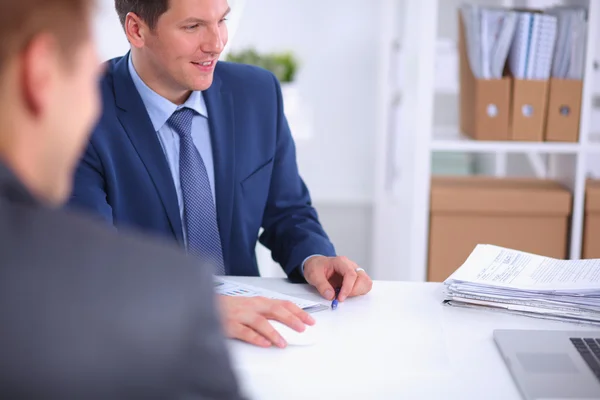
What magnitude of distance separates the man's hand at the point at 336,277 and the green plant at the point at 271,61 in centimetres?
193

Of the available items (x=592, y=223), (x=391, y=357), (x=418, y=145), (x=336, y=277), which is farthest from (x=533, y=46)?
(x=391, y=357)

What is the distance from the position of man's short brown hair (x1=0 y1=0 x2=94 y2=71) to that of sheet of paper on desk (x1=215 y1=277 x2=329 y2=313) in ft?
2.71

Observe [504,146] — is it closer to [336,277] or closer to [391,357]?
[336,277]

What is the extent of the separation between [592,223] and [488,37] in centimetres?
67

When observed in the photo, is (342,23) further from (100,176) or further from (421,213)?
(100,176)

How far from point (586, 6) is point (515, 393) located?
1774 mm

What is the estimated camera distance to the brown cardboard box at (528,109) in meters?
2.48

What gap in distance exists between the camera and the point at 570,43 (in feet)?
8.06

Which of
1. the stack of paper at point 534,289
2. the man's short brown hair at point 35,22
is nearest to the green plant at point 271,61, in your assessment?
the stack of paper at point 534,289

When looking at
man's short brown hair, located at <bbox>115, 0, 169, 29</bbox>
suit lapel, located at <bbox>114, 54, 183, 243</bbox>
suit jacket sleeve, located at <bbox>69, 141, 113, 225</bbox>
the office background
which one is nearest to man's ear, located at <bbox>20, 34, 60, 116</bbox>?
suit jacket sleeve, located at <bbox>69, 141, 113, 225</bbox>

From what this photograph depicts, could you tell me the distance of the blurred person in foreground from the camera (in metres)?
0.50

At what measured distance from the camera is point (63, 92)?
21.9 inches

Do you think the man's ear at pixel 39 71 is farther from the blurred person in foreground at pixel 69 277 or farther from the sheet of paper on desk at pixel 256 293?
the sheet of paper on desk at pixel 256 293

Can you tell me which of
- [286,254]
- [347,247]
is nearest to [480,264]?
[286,254]
